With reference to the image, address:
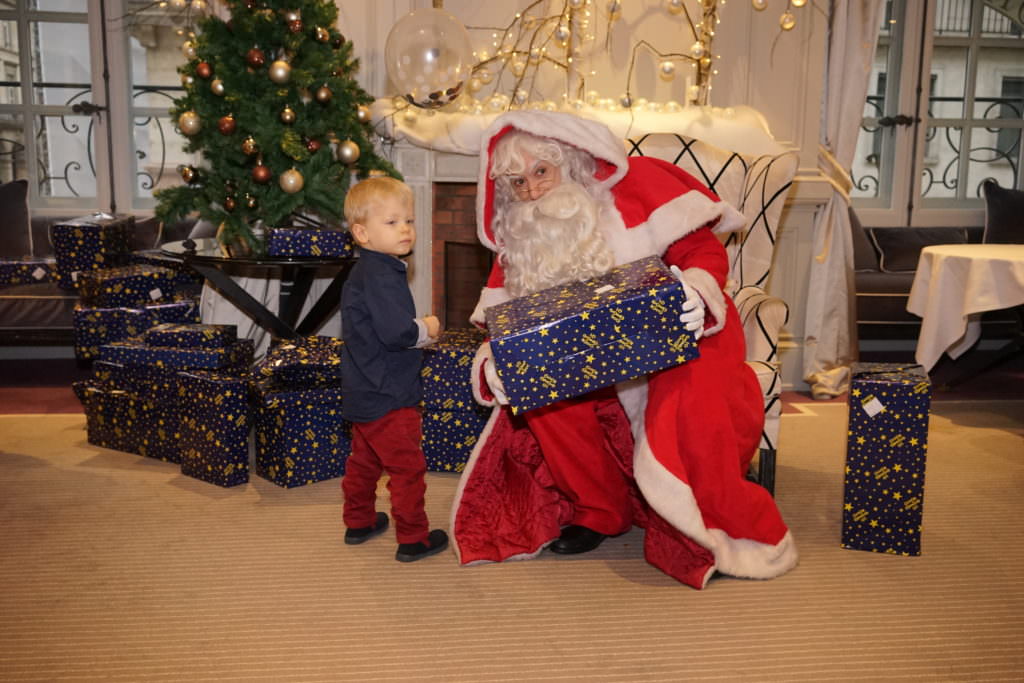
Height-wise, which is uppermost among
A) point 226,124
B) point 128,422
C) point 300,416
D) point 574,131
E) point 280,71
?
point 280,71

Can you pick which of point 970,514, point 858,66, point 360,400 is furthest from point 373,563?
point 858,66

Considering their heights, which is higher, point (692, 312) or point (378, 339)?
point (692, 312)

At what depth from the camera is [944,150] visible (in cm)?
568

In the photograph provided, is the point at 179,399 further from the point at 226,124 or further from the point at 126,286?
the point at 226,124

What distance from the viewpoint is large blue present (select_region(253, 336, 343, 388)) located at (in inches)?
115

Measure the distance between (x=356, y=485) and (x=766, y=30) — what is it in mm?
2965

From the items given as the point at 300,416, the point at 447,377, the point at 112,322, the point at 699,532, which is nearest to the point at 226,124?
the point at 112,322

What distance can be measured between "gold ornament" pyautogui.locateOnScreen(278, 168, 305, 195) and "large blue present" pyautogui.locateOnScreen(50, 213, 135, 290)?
3.70ft

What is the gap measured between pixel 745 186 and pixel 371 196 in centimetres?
145

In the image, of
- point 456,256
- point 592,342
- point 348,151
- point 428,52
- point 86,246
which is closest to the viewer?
point 592,342

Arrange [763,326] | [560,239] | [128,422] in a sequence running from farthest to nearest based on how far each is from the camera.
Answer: [128,422], [763,326], [560,239]

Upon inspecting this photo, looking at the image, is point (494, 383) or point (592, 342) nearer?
point (592, 342)

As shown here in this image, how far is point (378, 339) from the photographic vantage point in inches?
91.1

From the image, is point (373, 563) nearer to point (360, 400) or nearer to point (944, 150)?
point (360, 400)
